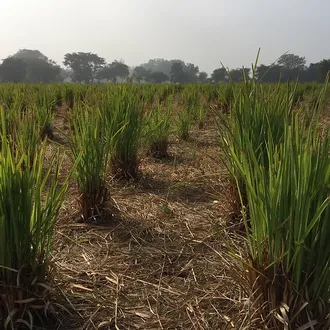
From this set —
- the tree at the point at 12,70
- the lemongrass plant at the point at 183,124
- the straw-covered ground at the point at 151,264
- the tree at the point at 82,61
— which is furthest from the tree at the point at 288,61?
the tree at the point at 82,61

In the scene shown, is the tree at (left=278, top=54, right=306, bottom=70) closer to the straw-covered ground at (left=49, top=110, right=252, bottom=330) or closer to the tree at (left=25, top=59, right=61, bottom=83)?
the straw-covered ground at (left=49, top=110, right=252, bottom=330)

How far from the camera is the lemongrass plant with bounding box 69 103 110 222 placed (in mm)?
1978

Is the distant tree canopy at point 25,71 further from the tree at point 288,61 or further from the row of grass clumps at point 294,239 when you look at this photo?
the row of grass clumps at point 294,239

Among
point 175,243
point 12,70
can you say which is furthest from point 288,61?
point 12,70

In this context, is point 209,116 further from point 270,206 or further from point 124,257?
point 270,206

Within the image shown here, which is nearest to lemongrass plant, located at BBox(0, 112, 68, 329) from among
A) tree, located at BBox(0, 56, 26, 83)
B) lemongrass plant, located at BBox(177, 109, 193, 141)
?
lemongrass plant, located at BBox(177, 109, 193, 141)

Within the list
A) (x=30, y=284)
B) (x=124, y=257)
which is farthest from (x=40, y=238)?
(x=124, y=257)

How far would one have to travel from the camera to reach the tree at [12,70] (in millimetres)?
49094

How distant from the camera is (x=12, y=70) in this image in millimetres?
49688

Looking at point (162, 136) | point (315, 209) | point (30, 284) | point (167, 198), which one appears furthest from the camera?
point (162, 136)

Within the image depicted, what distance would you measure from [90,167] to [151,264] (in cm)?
65

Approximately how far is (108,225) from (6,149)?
0.90 metres

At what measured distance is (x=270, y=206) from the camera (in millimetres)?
1124

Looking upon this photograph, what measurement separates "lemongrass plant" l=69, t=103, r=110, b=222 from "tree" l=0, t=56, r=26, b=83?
50.7 meters
